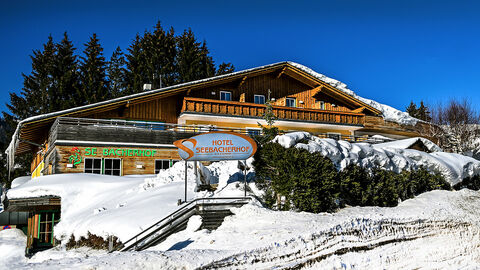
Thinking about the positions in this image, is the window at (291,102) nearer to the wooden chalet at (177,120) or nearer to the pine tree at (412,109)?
the wooden chalet at (177,120)

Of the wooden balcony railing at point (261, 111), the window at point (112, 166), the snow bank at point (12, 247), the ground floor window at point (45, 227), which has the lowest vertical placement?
the snow bank at point (12, 247)

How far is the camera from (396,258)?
11.2 meters

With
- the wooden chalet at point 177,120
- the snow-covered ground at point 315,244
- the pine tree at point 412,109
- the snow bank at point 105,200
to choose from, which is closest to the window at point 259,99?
the wooden chalet at point 177,120

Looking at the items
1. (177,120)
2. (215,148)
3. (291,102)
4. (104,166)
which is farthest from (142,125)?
(291,102)

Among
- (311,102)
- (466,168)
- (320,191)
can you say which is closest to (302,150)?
(320,191)

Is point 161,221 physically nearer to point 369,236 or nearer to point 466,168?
point 369,236

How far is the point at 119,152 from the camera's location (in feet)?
69.1

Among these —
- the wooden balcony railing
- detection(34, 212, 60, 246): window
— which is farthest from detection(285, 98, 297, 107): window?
detection(34, 212, 60, 246): window

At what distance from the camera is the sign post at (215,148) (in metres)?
13.9

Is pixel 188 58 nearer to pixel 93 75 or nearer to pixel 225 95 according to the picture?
pixel 93 75

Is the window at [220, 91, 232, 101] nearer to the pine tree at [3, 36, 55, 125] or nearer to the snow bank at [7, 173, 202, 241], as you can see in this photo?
the snow bank at [7, 173, 202, 241]

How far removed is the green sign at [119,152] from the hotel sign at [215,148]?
26.6 ft

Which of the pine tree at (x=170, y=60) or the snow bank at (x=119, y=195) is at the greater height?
the pine tree at (x=170, y=60)

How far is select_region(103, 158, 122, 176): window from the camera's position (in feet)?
68.6
